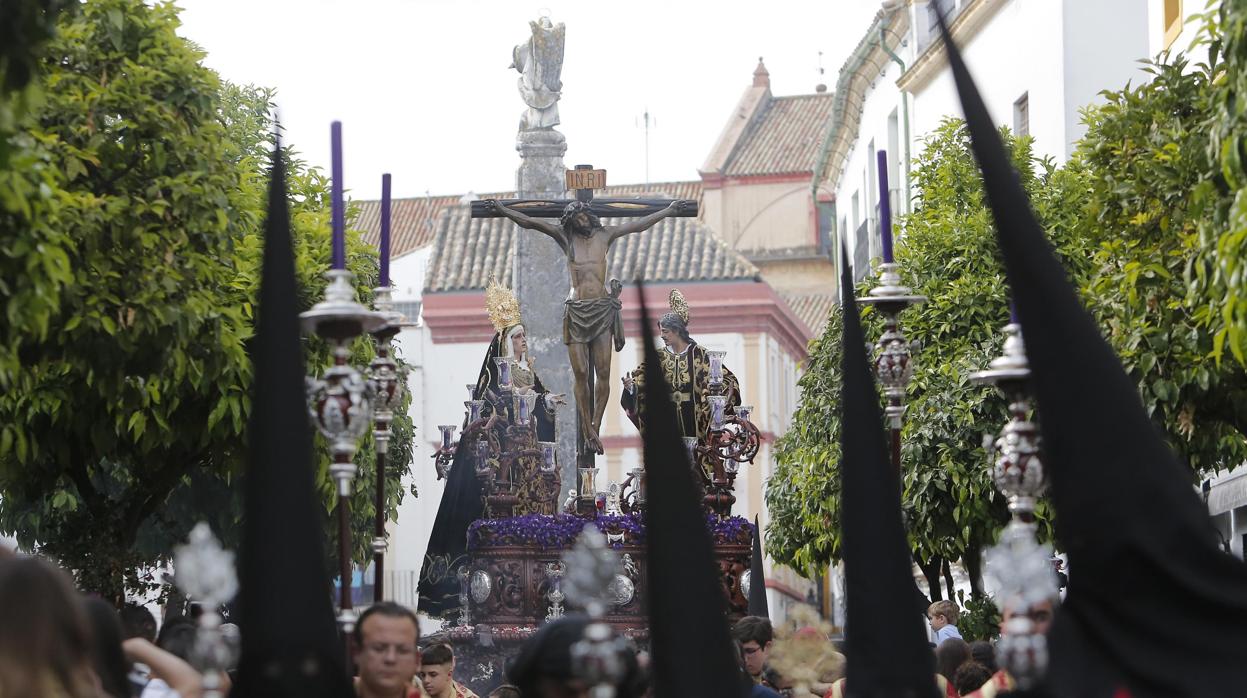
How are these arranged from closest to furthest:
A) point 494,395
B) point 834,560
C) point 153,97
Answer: point 153,97
point 494,395
point 834,560

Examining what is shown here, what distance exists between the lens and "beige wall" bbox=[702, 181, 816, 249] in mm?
59750

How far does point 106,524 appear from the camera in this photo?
1669 centimetres

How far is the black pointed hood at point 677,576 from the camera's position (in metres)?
4.97

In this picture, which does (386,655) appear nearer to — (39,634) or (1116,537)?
(39,634)

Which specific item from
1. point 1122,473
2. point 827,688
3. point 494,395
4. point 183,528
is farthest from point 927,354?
point 1122,473

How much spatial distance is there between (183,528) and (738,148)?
36.7 m

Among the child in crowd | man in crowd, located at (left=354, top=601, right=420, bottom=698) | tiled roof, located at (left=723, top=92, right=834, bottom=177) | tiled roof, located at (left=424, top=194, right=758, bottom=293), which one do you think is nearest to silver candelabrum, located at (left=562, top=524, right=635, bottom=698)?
man in crowd, located at (left=354, top=601, right=420, bottom=698)

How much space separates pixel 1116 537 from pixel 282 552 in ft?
5.87

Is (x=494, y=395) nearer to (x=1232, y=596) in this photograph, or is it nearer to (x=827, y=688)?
(x=827, y=688)

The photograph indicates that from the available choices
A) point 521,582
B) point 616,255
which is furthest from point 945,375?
point 616,255

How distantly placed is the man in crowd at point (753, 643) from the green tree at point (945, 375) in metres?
9.23

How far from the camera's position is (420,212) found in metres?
59.1

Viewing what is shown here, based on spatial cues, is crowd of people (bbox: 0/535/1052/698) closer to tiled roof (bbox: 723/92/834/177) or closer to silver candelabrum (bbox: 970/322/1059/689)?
silver candelabrum (bbox: 970/322/1059/689)

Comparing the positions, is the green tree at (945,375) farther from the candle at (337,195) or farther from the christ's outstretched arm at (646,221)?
the candle at (337,195)
